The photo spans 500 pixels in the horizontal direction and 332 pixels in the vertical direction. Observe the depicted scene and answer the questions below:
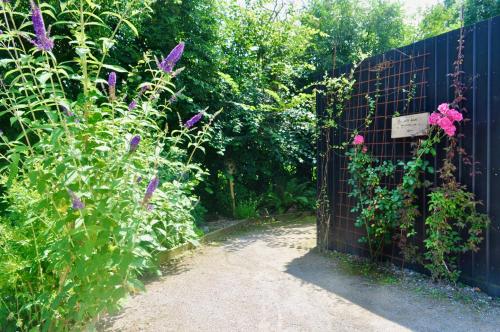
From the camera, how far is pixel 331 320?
278 centimetres

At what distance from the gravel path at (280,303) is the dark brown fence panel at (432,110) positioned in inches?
19.1

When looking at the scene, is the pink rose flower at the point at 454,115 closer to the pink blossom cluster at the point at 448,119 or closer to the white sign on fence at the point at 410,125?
the pink blossom cluster at the point at 448,119

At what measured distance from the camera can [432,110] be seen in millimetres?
3611

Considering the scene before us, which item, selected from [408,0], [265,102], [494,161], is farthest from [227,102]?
[408,0]

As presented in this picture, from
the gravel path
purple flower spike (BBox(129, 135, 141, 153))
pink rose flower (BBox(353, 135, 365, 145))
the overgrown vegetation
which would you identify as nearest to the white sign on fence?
the overgrown vegetation

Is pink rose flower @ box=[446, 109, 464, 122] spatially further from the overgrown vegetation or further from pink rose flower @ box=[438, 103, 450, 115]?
the overgrown vegetation

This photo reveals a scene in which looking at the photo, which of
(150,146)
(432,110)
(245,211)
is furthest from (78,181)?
(245,211)

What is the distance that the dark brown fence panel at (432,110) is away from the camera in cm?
314

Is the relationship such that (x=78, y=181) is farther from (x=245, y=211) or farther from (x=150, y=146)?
(x=245, y=211)

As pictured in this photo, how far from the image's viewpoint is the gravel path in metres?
2.71

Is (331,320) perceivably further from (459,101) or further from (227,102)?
(227,102)

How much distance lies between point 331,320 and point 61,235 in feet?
6.53

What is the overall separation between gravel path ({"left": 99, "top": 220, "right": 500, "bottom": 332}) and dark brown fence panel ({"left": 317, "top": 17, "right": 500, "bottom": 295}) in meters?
0.49

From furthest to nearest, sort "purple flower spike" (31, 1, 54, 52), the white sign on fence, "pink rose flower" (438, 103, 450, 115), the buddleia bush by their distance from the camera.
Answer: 1. the white sign on fence
2. "pink rose flower" (438, 103, 450, 115)
3. the buddleia bush
4. "purple flower spike" (31, 1, 54, 52)
